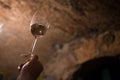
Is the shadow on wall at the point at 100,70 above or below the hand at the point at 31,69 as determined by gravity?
below

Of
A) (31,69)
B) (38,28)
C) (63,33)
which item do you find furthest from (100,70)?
(31,69)

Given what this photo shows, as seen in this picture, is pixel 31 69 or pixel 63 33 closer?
pixel 31 69

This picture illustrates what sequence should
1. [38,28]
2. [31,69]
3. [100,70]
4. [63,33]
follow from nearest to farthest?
[31,69]
[38,28]
[63,33]
[100,70]

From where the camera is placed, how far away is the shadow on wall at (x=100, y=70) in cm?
315

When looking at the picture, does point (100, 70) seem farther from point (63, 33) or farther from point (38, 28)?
point (38, 28)

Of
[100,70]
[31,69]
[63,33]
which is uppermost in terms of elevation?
[31,69]

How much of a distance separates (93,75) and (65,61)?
1.68ft

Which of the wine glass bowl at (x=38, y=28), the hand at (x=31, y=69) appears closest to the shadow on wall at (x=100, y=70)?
A: the wine glass bowl at (x=38, y=28)

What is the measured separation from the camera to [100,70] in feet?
11.5

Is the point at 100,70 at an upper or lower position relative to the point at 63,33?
lower

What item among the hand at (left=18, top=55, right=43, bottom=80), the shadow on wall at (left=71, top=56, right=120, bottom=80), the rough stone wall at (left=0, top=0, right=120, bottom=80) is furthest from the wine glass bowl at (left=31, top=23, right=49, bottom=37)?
the shadow on wall at (left=71, top=56, right=120, bottom=80)

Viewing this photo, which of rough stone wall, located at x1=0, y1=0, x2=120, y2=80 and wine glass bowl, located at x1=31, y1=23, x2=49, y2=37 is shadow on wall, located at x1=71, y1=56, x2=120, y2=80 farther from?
wine glass bowl, located at x1=31, y1=23, x2=49, y2=37

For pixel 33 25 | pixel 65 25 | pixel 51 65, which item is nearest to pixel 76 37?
pixel 65 25

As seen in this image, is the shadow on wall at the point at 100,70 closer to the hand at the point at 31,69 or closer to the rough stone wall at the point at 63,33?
the rough stone wall at the point at 63,33
